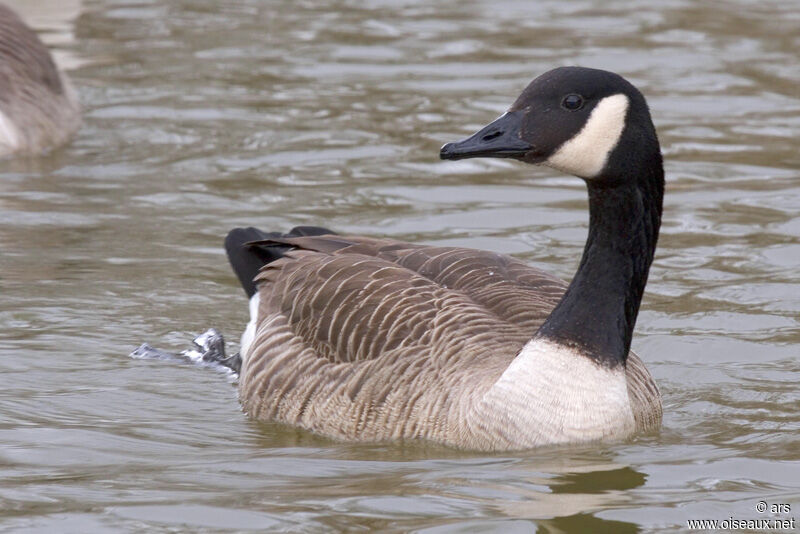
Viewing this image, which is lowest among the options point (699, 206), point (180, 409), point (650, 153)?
point (180, 409)

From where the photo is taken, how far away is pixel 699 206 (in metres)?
11.7

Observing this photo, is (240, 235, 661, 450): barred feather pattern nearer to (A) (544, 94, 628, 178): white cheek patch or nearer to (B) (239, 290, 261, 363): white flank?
(B) (239, 290, 261, 363): white flank

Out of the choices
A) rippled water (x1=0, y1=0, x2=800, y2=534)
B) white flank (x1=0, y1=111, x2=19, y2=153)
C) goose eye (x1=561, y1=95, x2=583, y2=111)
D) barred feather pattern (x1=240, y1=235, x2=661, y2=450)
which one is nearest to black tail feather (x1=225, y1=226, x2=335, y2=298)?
barred feather pattern (x1=240, y1=235, x2=661, y2=450)

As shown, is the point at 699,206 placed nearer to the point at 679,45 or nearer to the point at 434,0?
the point at 679,45

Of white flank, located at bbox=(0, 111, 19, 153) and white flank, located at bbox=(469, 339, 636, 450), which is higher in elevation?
white flank, located at bbox=(0, 111, 19, 153)

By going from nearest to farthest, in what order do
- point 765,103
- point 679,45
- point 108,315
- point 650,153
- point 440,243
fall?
point 650,153, point 108,315, point 440,243, point 765,103, point 679,45

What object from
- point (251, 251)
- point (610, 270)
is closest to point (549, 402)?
point (610, 270)

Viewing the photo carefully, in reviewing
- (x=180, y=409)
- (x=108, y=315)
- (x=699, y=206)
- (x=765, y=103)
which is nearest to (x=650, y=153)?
(x=180, y=409)

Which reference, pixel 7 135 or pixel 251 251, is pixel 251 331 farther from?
pixel 7 135

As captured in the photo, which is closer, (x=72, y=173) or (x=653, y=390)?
(x=653, y=390)

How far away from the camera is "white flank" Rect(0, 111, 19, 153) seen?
1272cm

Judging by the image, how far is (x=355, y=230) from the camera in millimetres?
11031

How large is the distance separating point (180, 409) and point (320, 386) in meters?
0.85

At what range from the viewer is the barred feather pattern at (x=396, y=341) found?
7355 millimetres
